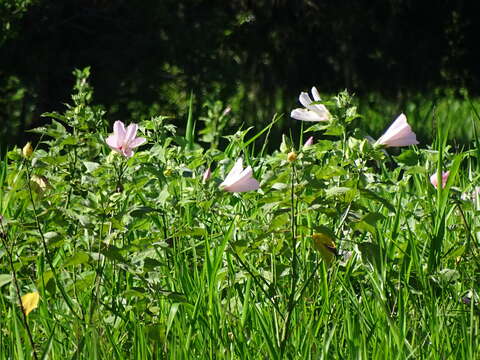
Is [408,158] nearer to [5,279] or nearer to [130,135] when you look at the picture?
[130,135]

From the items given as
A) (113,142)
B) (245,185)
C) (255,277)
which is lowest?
(255,277)

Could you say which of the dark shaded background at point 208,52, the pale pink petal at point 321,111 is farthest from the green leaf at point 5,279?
the dark shaded background at point 208,52

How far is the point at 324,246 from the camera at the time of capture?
5.87 feet

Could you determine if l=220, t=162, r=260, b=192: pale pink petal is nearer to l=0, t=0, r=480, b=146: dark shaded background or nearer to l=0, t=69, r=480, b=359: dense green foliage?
l=0, t=69, r=480, b=359: dense green foliage

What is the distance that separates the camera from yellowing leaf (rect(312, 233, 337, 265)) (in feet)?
5.85

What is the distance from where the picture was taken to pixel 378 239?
1995 mm

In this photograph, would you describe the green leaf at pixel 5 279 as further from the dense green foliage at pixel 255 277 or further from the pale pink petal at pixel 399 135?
the pale pink petal at pixel 399 135

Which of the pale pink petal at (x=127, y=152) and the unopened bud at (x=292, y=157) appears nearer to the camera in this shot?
the unopened bud at (x=292, y=157)

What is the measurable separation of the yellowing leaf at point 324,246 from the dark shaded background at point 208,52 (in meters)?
4.29

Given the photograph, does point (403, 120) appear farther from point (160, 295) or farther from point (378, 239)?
point (160, 295)

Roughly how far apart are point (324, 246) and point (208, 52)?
490 centimetres

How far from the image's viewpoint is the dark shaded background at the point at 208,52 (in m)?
6.30

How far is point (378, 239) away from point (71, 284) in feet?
2.33

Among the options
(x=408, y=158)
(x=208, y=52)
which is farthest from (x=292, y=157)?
(x=208, y=52)
